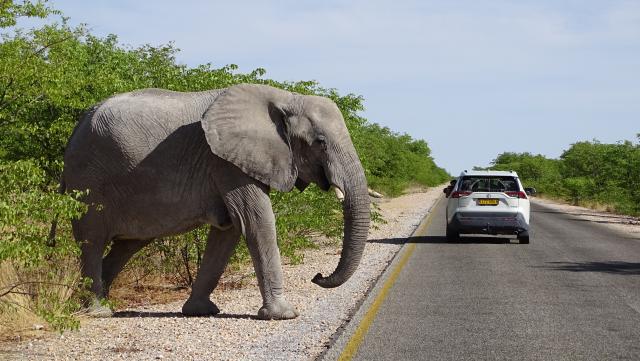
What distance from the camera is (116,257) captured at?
35.9ft

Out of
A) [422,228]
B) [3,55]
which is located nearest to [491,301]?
[3,55]

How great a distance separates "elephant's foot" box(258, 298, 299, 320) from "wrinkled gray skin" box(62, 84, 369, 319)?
11mm

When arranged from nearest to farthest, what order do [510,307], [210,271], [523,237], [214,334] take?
[214,334], [210,271], [510,307], [523,237]

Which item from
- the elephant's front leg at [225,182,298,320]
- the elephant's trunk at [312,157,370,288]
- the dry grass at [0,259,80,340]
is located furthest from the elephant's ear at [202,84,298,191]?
the dry grass at [0,259,80,340]

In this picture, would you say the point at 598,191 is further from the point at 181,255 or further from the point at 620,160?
the point at 181,255

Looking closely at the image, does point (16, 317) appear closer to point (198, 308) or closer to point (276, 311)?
point (198, 308)

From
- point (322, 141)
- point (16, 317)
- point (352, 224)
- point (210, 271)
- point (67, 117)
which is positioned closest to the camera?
point (16, 317)

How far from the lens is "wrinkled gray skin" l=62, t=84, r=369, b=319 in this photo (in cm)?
964

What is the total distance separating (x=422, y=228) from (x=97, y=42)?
1294 centimetres

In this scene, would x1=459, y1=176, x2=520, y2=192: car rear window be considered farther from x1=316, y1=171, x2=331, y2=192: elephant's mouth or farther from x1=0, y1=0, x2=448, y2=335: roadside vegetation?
x1=316, y1=171, x2=331, y2=192: elephant's mouth

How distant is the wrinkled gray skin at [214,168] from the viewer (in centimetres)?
964

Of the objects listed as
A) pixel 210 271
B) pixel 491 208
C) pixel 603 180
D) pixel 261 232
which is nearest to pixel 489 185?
pixel 491 208

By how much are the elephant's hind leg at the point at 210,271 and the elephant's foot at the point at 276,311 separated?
2.56ft

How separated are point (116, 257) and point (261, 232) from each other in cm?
224
